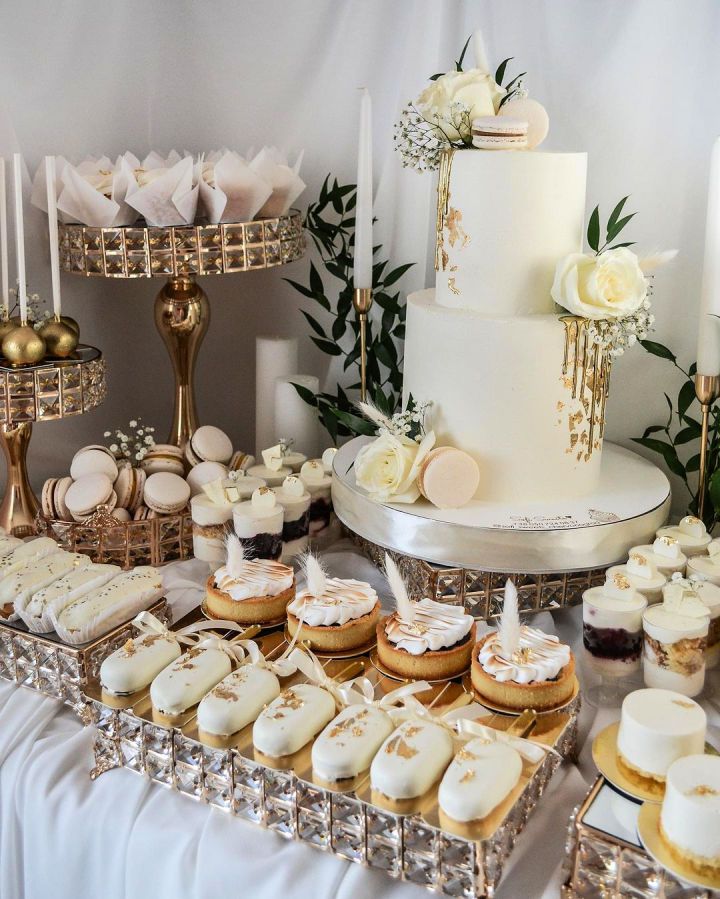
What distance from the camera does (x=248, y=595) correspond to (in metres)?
1.15

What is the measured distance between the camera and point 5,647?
3.84 ft

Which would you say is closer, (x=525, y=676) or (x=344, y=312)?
(x=525, y=676)

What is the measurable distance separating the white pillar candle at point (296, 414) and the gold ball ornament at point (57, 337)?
0.38 meters

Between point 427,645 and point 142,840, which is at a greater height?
point 427,645

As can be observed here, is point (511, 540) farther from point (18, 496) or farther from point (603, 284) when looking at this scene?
point (18, 496)

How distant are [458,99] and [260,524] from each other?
0.63m

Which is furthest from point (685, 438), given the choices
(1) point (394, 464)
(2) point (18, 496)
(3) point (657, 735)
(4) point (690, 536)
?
(2) point (18, 496)

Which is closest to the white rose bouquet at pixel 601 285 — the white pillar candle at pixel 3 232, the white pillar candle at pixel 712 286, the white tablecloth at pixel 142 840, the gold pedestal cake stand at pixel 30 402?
the white pillar candle at pixel 712 286

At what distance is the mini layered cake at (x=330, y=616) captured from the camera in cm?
109

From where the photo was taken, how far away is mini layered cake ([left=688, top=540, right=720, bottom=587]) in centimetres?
114

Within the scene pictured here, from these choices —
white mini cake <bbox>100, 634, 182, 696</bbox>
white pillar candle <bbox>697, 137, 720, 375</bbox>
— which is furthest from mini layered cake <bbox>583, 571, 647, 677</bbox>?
white mini cake <bbox>100, 634, 182, 696</bbox>

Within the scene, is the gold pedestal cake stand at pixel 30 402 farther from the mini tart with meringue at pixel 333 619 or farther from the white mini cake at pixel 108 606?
the mini tart with meringue at pixel 333 619

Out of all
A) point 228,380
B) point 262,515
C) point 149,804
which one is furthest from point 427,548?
point 228,380

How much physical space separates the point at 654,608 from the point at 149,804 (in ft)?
1.97
